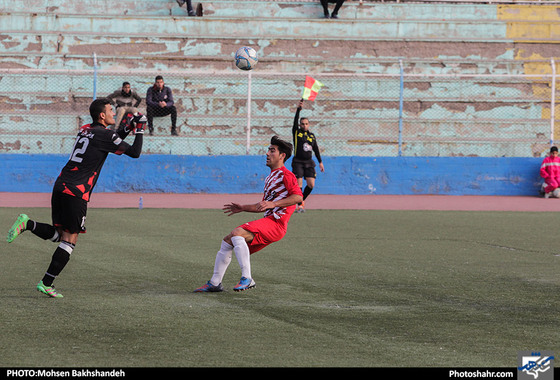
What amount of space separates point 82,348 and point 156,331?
2.40ft

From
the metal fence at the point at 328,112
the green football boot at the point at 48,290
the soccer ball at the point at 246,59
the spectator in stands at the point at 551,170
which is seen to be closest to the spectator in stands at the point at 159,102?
the metal fence at the point at 328,112

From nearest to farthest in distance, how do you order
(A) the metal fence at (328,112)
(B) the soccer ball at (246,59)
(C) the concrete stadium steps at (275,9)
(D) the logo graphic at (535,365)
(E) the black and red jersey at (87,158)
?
(D) the logo graphic at (535,365) < (E) the black and red jersey at (87,158) < (B) the soccer ball at (246,59) < (A) the metal fence at (328,112) < (C) the concrete stadium steps at (275,9)

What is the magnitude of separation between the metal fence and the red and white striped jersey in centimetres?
1326

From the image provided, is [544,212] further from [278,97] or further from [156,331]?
[156,331]

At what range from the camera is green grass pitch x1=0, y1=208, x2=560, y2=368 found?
5.85m

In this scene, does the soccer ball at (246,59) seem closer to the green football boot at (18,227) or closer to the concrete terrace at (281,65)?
the concrete terrace at (281,65)

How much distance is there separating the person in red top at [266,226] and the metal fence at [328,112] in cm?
1328

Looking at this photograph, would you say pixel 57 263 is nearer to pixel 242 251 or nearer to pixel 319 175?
pixel 242 251

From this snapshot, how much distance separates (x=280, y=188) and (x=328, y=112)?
1516 centimetres

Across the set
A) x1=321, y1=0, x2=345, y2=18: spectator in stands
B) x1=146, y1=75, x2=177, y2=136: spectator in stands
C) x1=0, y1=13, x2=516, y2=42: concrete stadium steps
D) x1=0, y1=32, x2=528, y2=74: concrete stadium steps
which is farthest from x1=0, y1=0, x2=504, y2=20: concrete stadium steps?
x1=146, y1=75, x2=177, y2=136: spectator in stands

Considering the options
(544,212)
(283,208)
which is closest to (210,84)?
(544,212)

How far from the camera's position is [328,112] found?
77.0 feet

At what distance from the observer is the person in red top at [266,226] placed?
8.34 meters

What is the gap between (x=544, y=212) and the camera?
17.9 meters
